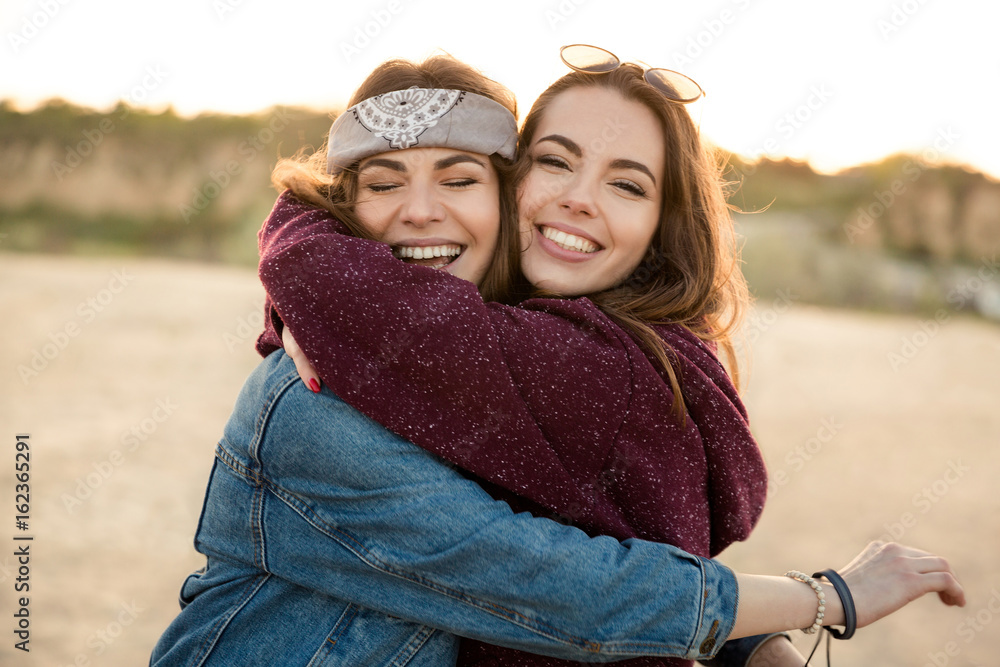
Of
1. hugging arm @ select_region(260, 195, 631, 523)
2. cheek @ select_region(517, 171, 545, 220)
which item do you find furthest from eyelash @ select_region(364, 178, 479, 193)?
hugging arm @ select_region(260, 195, 631, 523)

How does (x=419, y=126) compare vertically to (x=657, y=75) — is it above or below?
below

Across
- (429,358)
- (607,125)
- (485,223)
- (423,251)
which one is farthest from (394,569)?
(607,125)

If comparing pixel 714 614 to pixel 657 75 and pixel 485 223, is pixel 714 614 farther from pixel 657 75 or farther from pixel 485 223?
pixel 657 75

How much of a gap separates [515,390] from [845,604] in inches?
31.6

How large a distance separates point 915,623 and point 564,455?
14.4 feet

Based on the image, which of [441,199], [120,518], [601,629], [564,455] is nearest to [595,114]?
[441,199]

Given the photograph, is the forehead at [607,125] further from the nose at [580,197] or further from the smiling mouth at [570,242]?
the smiling mouth at [570,242]

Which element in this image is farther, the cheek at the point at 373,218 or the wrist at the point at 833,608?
the cheek at the point at 373,218

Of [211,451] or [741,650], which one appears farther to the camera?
[211,451]

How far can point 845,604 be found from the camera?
1.60 m

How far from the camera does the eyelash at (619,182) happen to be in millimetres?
2092

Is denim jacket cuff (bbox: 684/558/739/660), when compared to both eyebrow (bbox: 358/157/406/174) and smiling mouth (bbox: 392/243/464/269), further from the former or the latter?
eyebrow (bbox: 358/157/406/174)

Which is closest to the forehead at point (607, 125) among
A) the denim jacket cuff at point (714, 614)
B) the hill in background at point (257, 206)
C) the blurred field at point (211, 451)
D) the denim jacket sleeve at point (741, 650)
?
the denim jacket cuff at point (714, 614)

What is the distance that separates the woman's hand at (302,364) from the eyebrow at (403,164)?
552mm
